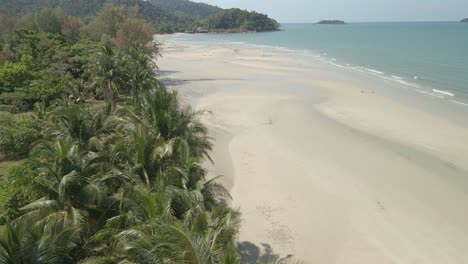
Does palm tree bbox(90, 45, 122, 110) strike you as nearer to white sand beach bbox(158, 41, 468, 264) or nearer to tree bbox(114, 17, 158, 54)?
white sand beach bbox(158, 41, 468, 264)

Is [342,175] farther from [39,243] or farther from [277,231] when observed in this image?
[39,243]

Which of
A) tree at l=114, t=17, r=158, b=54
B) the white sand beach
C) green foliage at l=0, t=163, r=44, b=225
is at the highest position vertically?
tree at l=114, t=17, r=158, b=54

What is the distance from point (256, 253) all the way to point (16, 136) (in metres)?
15.7

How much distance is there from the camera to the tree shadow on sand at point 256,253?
13.7 m

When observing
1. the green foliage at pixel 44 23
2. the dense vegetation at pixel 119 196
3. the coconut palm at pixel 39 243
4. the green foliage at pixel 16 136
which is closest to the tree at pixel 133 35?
the green foliage at pixel 16 136

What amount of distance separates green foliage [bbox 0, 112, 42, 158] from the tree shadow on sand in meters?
14.7

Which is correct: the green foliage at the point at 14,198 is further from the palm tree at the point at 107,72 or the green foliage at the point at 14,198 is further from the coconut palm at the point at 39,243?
the palm tree at the point at 107,72

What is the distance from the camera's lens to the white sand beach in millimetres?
14609

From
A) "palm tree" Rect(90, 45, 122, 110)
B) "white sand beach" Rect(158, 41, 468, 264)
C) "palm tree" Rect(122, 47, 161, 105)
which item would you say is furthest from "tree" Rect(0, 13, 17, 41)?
"palm tree" Rect(122, 47, 161, 105)

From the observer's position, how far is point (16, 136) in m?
21.1

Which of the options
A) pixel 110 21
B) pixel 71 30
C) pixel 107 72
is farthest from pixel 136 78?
pixel 71 30

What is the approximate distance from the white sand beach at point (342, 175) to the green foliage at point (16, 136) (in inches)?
429

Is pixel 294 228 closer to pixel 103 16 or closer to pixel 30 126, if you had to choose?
pixel 30 126

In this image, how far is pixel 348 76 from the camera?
165ft
